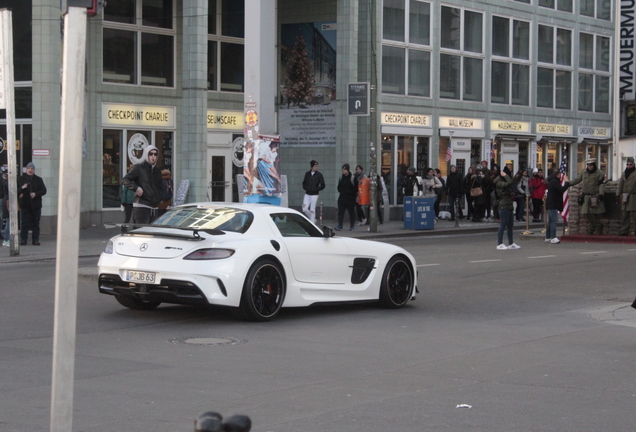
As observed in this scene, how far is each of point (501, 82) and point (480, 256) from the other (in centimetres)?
2248

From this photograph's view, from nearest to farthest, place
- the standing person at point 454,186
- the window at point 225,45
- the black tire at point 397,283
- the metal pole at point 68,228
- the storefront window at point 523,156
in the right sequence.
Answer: the metal pole at point 68,228 → the black tire at point 397,283 → the window at point 225,45 → the standing person at point 454,186 → the storefront window at point 523,156

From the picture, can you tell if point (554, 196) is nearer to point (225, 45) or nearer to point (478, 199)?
point (478, 199)

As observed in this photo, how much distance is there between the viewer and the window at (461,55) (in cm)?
3994

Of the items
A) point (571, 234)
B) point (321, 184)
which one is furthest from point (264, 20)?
point (571, 234)

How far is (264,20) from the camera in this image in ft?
79.0

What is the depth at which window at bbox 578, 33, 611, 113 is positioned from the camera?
4791 cm

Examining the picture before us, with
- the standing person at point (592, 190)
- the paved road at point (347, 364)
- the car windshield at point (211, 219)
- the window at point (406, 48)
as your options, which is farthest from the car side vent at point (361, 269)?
the window at point (406, 48)

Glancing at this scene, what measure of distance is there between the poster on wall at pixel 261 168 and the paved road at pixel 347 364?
8.26 m

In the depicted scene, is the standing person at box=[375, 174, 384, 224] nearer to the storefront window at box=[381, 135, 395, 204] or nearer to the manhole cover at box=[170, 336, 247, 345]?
the storefront window at box=[381, 135, 395, 204]

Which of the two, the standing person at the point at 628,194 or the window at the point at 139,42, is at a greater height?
the window at the point at 139,42

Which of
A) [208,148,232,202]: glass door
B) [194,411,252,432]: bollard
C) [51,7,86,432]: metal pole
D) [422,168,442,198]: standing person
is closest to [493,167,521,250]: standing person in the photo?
[422,168,442,198]: standing person

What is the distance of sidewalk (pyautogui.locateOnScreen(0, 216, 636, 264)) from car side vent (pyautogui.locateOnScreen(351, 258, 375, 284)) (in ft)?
30.3

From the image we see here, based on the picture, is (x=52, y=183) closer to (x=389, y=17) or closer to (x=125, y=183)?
(x=125, y=183)

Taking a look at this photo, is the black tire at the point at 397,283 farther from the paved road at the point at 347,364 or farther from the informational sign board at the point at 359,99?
the informational sign board at the point at 359,99
